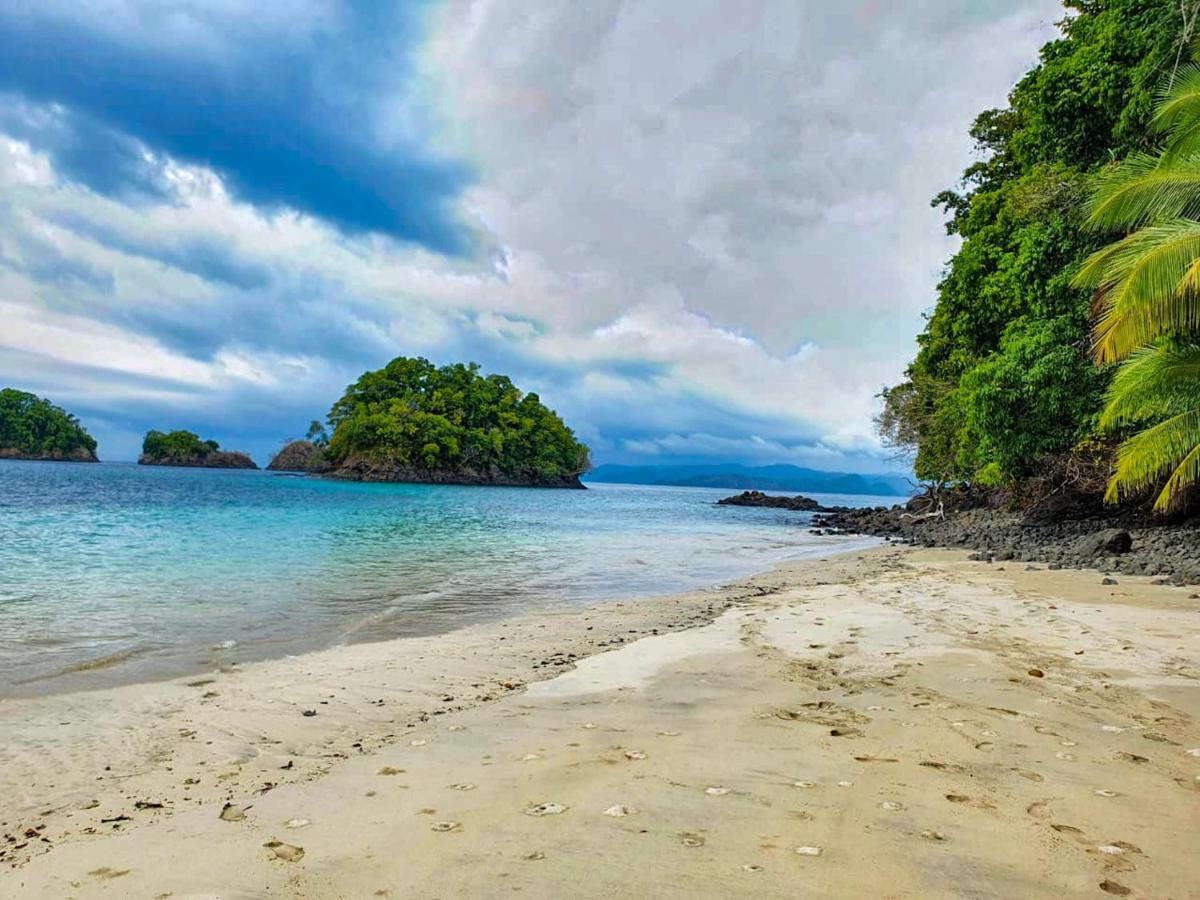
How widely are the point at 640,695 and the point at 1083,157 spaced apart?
77.8 feet

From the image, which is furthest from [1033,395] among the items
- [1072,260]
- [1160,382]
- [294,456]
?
[294,456]

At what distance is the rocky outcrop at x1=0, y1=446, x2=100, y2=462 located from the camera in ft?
502

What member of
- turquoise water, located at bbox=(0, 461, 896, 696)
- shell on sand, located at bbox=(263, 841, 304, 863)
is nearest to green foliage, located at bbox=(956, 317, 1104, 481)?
turquoise water, located at bbox=(0, 461, 896, 696)

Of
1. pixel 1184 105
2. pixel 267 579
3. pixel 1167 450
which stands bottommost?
pixel 267 579

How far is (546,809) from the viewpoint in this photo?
132 inches

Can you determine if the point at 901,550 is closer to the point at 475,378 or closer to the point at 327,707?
the point at 327,707

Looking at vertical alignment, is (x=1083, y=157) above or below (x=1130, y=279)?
above

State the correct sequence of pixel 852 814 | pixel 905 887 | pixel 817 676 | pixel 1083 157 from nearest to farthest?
pixel 905 887
pixel 852 814
pixel 817 676
pixel 1083 157

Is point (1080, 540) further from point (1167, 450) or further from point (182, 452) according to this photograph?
point (182, 452)

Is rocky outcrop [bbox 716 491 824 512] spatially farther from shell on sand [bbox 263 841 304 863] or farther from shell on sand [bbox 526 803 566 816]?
shell on sand [bbox 263 841 304 863]

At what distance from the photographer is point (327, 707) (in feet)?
18.9

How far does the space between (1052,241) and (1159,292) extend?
11.6 meters

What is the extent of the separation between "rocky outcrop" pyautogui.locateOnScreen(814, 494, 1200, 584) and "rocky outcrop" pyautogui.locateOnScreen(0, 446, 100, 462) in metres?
192

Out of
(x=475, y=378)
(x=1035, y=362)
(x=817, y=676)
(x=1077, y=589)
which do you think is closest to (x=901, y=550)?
(x=1035, y=362)
